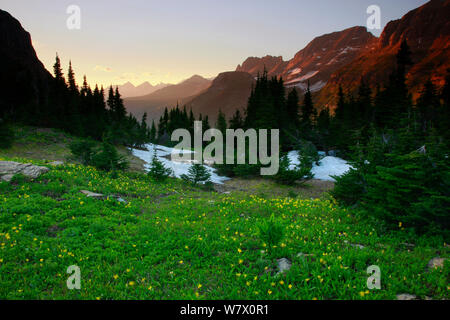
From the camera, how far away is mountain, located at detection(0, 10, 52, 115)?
4369 centimetres

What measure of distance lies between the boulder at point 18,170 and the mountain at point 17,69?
136 feet

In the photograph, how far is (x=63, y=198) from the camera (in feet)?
32.7

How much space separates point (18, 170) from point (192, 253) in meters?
12.0

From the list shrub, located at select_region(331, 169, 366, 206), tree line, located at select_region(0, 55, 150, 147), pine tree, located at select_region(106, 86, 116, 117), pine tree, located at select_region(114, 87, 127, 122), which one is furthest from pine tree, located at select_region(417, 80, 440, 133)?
pine tree, located at select_region(106, 86, 116, 117)

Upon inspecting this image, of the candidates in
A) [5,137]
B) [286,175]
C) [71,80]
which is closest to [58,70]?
[71,80]

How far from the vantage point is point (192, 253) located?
6.11 meters

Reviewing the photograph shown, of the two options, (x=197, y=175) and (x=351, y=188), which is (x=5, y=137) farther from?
(x=351, y=188)

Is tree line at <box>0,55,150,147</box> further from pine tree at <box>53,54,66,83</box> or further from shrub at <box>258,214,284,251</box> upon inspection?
shrub at <box>258,214,284,251</box>

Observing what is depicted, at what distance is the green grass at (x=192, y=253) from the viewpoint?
4.40 m

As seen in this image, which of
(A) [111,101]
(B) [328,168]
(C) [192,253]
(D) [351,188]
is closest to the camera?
(C) [192,253]

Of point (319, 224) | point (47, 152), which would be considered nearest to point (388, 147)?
point (319, 224)

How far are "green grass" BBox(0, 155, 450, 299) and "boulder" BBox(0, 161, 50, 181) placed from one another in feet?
5.93
